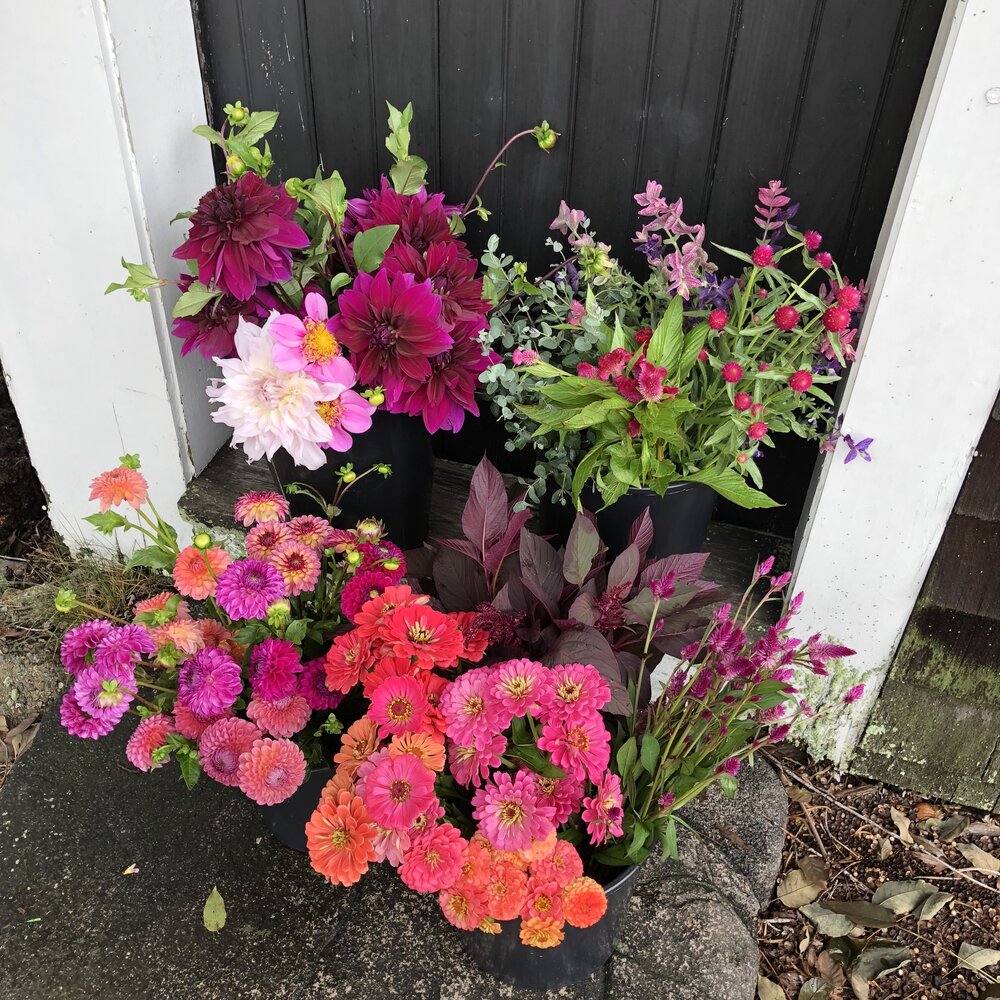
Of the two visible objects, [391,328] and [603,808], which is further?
[391,328]

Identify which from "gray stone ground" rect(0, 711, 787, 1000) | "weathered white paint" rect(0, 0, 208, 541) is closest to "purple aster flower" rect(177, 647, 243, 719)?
"gray stone ground" rect(0, 711, 787, 1000)

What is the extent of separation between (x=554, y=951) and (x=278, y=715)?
537 mm

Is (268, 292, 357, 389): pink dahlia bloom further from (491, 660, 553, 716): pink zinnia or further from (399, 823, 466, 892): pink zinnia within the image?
(399, 823, 466, 892): pink zinnia

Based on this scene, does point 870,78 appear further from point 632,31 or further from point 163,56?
point 163,56

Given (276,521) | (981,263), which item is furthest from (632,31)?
(276,521)

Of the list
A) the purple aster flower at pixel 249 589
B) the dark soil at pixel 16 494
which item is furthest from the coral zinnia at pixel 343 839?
the dark soil at pixel 16 494

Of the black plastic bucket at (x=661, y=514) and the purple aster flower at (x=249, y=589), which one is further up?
the purple aster flower at (x=249, y=589)

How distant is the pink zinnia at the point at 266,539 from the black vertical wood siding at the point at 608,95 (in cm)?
85

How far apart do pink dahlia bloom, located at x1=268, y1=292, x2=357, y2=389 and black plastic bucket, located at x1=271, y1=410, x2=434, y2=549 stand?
0.70 ft

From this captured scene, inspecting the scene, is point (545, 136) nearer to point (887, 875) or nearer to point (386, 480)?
point (386, 480)

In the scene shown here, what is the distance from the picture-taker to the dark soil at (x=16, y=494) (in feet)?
7.76

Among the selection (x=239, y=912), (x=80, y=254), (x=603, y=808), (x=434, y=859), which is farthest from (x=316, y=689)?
(x=80, y=254)

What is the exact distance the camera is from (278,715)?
4.18ft

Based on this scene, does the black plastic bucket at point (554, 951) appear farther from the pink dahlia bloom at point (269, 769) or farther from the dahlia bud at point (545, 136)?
the dahlia bud at point (545, 136)
